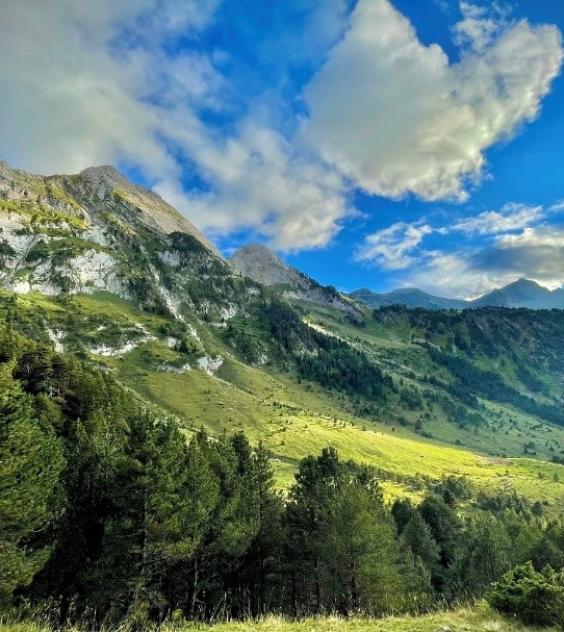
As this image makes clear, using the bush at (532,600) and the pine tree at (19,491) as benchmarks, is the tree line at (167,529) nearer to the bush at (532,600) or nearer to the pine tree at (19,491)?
the pine tree at (19,491)

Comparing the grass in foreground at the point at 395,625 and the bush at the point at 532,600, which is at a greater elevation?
the bush at the point at 532,600

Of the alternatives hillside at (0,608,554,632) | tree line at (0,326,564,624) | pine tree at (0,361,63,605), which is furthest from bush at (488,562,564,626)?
pine tree at (0,361,63,605)

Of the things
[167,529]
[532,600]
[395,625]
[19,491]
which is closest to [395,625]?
[395,625]

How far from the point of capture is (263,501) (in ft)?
176

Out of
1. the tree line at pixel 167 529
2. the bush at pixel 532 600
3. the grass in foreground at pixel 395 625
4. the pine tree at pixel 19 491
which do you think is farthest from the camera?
the tree line at pixel 167 529

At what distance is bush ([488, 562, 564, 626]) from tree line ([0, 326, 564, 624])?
5.87 m

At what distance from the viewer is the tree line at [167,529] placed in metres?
27.8

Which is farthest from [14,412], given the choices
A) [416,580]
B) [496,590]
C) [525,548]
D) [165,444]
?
[525,548]

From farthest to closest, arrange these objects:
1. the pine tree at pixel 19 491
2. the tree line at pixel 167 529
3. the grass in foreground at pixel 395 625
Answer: the tree line at pixel 167 529 < the pine tree at pixel 19 491 < the grass in foreground at pixel 395 625

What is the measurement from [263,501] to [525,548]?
47.9m

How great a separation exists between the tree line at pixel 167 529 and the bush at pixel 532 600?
5.87 meters

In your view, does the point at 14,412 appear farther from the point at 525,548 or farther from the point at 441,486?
the point at 441,486

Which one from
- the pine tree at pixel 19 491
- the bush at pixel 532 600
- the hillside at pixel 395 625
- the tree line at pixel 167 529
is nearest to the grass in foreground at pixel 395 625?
the hillside at pixel 395 625

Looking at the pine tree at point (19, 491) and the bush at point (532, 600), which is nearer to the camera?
the bush at point (532, 600)
